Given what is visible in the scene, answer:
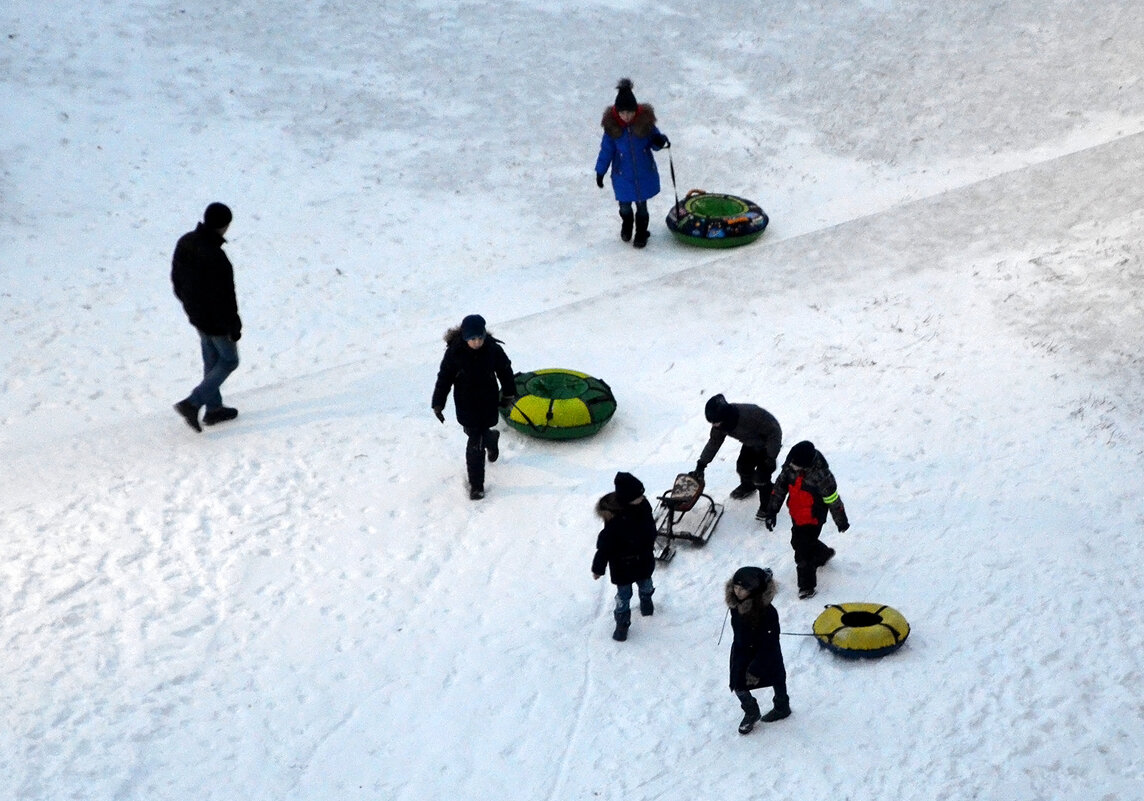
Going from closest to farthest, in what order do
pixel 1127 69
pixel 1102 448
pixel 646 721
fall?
1. pixel 646 721
2. pixel 1102 448
3. pixel 1127 69

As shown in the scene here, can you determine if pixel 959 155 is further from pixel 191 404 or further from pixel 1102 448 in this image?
pixel 191 404

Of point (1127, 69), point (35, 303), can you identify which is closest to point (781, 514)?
point (35, 303)

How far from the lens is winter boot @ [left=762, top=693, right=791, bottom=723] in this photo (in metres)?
7.57

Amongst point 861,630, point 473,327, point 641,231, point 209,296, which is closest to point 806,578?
point 861,630

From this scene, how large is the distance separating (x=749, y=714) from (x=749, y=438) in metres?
2.64

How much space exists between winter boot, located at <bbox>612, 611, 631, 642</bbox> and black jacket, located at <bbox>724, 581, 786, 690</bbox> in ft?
3.75

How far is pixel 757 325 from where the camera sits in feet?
42.6

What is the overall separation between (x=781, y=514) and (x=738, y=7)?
43.1 feet

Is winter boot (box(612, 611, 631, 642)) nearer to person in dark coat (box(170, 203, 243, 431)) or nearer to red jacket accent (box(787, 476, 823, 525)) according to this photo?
red jacket accent (box(787, 476, 823, 525))

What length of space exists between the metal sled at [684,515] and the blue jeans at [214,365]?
4.03 meters

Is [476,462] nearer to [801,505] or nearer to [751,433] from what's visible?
[751,433]

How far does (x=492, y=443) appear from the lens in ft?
33.5

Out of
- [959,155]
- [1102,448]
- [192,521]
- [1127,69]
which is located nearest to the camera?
[192,521]

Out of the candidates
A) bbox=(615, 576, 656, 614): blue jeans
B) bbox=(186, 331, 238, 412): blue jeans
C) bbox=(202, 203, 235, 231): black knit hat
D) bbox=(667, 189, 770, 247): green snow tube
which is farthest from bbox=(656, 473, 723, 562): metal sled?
bbox=(667, 189, 770, 247): green snow tube
